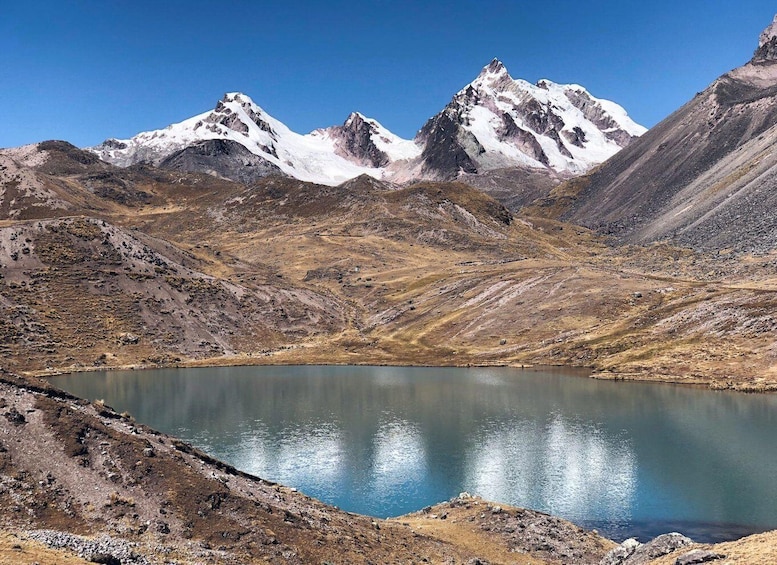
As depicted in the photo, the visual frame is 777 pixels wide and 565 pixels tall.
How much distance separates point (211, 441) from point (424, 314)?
11065 cm

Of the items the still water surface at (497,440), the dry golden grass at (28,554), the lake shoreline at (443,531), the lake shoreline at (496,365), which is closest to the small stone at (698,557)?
the lake shoreline at (443,531)

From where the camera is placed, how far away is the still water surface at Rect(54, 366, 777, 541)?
201 feet

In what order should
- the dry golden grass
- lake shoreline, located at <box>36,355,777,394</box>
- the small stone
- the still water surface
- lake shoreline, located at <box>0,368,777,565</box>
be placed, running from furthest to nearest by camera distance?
lake shoreline, located at <box>36,355,777,394</box>
the still water surface
the small stone
lake shoreline, located at <box>0,368,777,565</box>
the dry golden grass

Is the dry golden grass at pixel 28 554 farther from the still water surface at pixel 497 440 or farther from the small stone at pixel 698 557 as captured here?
the still water surface at pixel 497 440

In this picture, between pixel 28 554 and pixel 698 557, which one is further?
pixel 698 557

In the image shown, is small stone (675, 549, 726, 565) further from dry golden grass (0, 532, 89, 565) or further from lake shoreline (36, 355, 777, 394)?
lake shoreline (36, 355, 777, 394)

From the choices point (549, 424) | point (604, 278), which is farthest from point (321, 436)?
point (604, 278)

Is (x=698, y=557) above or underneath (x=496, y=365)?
underneath

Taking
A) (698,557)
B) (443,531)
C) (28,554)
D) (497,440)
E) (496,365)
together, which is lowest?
(443,531)

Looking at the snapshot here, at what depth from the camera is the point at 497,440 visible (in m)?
82.5

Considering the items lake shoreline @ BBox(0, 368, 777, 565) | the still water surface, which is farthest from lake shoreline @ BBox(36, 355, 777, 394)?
lake shoreline @ BBox(0, 368, 777, 565)

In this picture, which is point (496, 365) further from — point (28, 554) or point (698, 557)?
point (28, 554)

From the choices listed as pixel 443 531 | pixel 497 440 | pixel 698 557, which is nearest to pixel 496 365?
pixel 497 440

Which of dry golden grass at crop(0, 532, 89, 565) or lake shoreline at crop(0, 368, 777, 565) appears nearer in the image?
dry golden grass at crop(0, 532, 89, 565)
